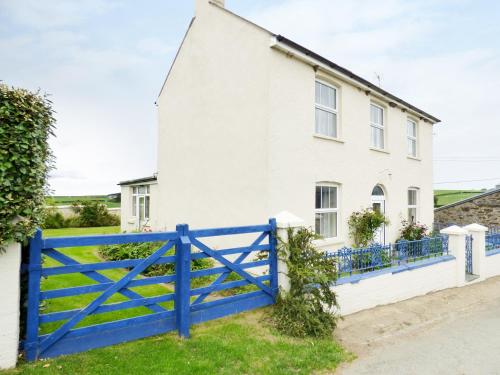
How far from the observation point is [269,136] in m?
8.68

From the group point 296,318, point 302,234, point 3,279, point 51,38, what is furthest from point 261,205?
point 51,38

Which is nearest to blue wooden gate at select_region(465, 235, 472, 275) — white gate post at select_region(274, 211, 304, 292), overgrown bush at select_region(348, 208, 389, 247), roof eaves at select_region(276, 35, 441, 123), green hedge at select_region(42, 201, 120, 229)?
overgrown bush at select_region(348, 208, 389, 247)

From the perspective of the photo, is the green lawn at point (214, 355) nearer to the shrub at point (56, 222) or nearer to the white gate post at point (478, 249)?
the white gate post at point (478, 249)

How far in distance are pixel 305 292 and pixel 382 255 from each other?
3430mm

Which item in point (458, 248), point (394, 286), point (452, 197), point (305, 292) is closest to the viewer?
point (305, 292)

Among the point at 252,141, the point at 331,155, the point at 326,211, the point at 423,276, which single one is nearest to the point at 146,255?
the point at 252,141

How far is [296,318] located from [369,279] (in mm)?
2519

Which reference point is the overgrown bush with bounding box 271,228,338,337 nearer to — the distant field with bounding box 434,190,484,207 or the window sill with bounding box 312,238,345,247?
the window sill with bounding box 312,238,345,247

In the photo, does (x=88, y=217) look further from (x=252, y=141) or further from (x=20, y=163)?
(x=20, y=163)

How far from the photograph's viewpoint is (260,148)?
29.2ft

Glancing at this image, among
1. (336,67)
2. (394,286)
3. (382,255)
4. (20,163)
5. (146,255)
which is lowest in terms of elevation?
(394,286)

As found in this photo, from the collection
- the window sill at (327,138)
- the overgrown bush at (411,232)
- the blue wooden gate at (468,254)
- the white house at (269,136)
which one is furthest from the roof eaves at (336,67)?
the blue wooden gate at (468,254)

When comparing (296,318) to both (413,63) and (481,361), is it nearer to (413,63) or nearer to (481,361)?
(481,361)

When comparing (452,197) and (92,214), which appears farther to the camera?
(452,197)
